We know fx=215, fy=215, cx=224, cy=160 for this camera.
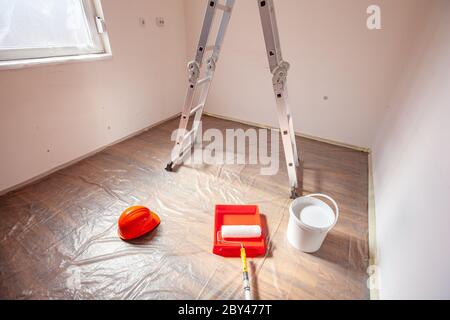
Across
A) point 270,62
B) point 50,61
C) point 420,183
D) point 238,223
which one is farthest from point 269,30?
point 50,61

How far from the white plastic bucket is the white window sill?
2082mm

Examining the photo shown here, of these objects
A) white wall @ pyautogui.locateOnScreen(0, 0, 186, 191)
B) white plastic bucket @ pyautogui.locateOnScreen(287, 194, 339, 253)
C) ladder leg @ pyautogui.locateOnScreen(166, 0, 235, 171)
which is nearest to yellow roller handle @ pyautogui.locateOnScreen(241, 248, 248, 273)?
white plastic bucket @ pyautogui.locateOnScreen(287, 194, 339, 253)

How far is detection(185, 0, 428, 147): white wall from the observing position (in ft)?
6.34

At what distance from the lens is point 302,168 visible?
211cm

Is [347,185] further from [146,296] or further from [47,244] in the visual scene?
[47,244]

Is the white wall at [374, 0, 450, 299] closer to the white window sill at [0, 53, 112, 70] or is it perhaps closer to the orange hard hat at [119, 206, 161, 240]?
the orange hard hat at [119, 206, 161, 240]

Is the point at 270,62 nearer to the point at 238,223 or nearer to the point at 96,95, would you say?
the point at 238,223

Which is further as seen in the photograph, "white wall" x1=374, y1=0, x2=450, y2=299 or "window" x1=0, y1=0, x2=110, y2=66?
"window" x1=0, y1=0, x2=110, y2=66

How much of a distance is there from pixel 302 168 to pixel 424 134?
105 cm

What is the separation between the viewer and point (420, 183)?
3.36ft

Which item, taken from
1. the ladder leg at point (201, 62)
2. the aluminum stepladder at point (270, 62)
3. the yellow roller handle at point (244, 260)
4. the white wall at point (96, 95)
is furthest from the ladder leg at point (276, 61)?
the white wall at point (96, 95)

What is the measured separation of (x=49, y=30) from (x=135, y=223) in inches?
67.0
